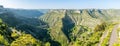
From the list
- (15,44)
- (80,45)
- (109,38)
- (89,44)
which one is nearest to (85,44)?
(89,44)

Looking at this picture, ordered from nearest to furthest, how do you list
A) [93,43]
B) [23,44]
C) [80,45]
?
[23,44] → [93,43] → [80,45]

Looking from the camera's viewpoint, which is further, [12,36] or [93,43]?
[12,36]

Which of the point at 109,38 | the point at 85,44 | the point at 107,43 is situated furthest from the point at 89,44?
the point at 107,43

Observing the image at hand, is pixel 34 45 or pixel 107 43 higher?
pixel 107 43

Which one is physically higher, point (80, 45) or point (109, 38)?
point (109, 38)

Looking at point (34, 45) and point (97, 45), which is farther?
point (34, 45)

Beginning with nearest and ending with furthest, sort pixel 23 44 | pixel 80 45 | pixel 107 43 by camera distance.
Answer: pixel 107 43, pixel 23 44, pixel 80 45

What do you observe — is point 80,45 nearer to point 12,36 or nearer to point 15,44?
point 12,36

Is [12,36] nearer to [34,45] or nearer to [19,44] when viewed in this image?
[34,45]

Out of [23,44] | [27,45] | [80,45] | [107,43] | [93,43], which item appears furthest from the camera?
[80,45]
